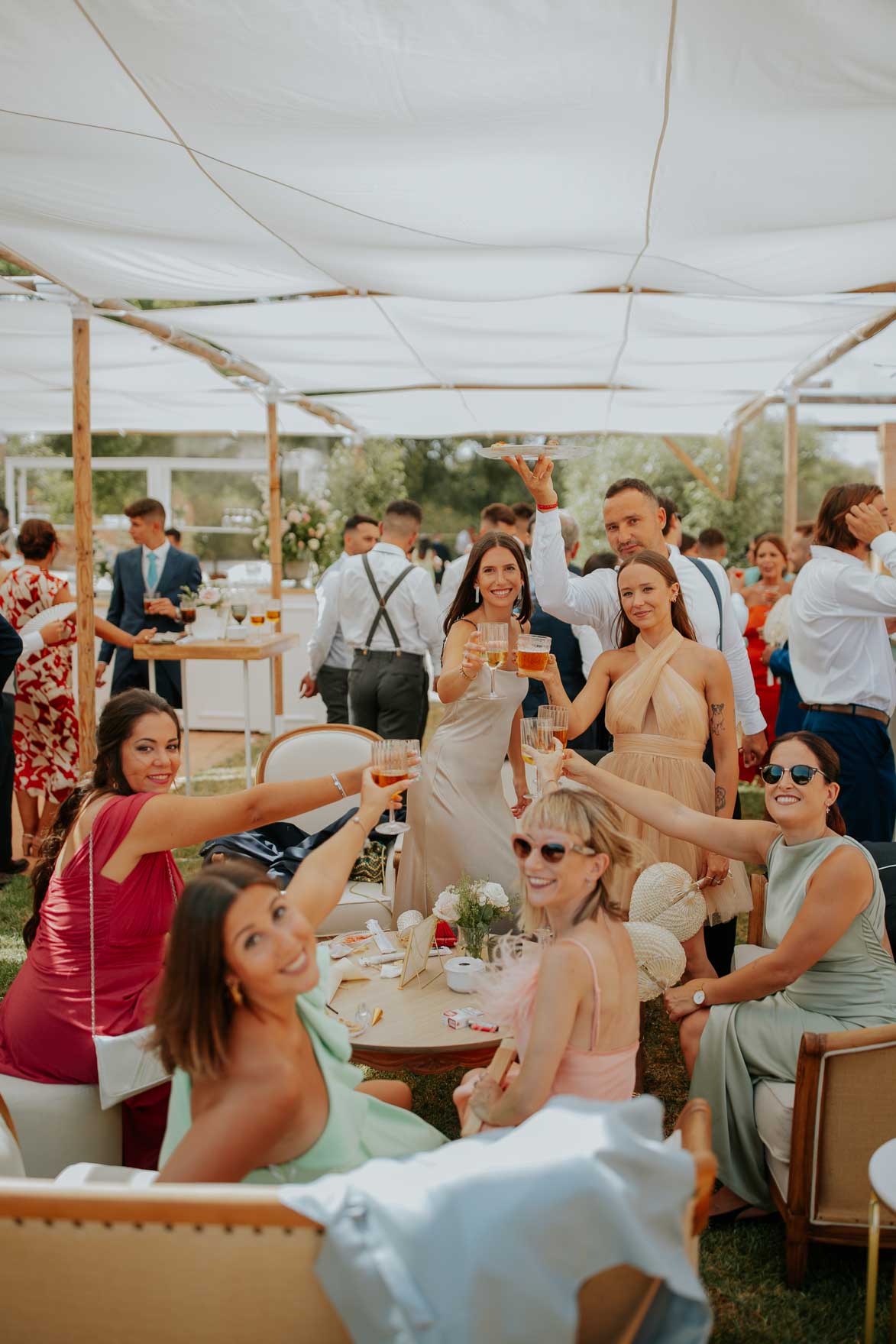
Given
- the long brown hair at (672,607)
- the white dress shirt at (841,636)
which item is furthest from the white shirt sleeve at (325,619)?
the long brown hair at (672,607)

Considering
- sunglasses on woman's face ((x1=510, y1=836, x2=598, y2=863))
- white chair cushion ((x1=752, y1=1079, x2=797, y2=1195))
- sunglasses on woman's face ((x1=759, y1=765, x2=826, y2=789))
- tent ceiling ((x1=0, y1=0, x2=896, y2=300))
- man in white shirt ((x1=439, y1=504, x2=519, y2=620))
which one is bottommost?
white chair cushion ((x1=752, y1=1079, x2=797, y2=1195))

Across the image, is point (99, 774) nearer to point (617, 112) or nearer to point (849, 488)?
point (617, 112)

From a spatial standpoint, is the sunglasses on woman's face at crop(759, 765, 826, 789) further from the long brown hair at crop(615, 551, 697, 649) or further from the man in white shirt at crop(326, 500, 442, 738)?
the man in white shirt at crop(326, 500, 442, 738)

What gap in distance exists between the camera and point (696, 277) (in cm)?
470

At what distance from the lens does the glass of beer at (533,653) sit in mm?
3176

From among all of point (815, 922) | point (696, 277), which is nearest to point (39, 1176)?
point (815, 922)

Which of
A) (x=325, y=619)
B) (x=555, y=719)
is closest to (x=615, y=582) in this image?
(x=555, y=719)

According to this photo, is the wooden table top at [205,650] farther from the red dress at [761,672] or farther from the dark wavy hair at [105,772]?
the dark wavy hair at [105,772]

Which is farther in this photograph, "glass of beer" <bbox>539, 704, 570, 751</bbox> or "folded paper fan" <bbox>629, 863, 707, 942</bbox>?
"folded paper fan" <bbox>629, 863, 707, 942</bbox>

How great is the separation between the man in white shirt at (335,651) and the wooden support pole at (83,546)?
65.0 inches

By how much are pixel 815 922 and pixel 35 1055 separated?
189cm

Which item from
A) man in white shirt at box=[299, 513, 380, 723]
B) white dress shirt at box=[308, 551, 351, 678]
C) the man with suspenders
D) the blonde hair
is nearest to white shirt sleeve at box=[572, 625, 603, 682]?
the man with suspenders

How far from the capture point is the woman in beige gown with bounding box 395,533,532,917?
148 inches

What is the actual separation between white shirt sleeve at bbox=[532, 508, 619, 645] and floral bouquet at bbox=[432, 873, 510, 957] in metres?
1.27
